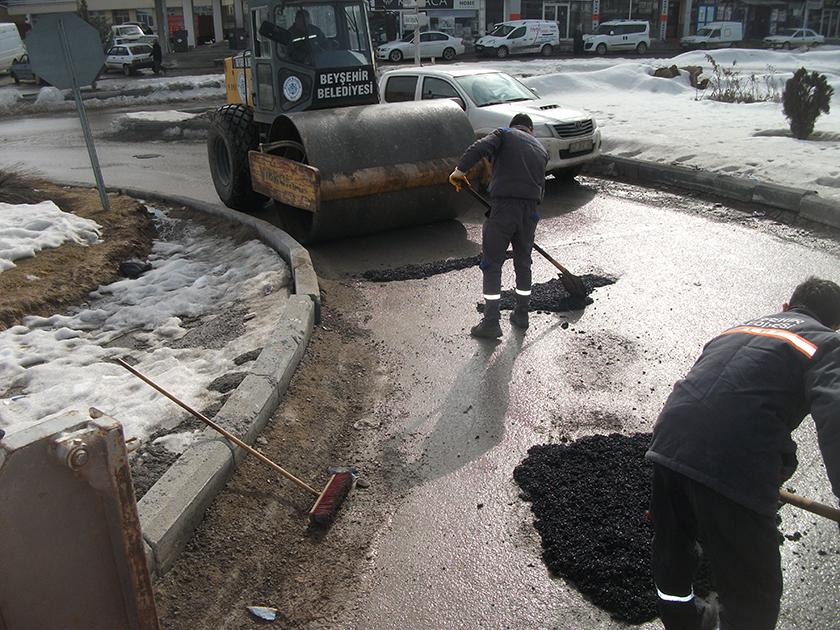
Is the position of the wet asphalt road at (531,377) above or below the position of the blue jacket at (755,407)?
below

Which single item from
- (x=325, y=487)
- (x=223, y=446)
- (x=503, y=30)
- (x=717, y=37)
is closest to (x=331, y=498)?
(x=325, y=487)

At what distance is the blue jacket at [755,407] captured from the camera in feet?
7.85

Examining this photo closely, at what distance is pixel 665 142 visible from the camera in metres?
12.2

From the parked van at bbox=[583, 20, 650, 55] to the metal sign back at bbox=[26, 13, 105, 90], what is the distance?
36.6m

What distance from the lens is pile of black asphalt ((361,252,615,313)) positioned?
638cm

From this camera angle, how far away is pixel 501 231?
5.95m

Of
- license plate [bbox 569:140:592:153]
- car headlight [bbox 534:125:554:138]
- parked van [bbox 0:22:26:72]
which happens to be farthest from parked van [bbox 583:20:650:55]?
car headlight [bbox 534:125:554:138]

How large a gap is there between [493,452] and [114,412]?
2388 mm

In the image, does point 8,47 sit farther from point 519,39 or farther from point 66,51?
point 66,51

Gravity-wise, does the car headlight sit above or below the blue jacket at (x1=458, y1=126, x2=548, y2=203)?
below

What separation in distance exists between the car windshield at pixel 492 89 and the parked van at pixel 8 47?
1256 inches

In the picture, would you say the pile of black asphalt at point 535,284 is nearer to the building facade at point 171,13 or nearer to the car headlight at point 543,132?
the car headlight at point 543,132

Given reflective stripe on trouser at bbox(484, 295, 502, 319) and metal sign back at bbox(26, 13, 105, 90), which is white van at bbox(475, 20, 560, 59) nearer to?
metal sign back at bbox(26, 13, 105, 90)

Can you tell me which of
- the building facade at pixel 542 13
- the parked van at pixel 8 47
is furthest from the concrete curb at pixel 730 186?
the building facade at pixel 542 13
